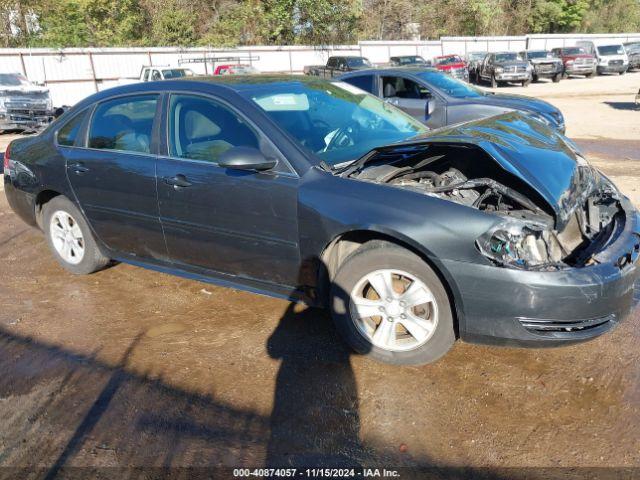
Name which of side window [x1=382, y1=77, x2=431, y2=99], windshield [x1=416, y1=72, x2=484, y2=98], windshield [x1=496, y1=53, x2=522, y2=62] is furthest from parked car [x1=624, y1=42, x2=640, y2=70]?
side window [x1=382, y1=77, x2=431, y2=99]

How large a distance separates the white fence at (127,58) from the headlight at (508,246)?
25429 mm

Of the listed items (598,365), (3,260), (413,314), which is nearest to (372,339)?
(413,314)

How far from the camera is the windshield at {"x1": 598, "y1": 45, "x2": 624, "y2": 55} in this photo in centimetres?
3092

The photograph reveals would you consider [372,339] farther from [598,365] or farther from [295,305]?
[598,365]

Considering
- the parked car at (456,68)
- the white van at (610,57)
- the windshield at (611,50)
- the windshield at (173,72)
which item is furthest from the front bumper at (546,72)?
the windshield at (173,72)

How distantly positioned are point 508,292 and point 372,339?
2.85 ft

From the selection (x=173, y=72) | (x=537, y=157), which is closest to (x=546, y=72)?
(x=173, y=72)

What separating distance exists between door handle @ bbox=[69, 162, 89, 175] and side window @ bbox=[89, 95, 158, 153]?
0.18m

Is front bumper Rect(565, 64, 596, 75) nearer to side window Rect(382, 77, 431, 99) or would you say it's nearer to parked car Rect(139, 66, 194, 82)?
parked car Rect(139, 66, 194, 82)

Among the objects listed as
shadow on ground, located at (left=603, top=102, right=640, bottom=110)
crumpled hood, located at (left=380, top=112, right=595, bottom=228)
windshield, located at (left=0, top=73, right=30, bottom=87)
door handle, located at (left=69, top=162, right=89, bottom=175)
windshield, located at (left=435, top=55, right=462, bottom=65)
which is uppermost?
crumpled hood, located at (left=380, top=112, right=595, bottom=228)

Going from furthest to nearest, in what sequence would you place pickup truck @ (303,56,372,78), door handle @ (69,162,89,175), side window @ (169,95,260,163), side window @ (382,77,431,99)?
pickup truck @ (303,56,372,78), side window @ (382,77,431,99), door handle @ (69,162,89,175), side window @ (169,95,260,163)

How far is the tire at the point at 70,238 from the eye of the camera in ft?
15.7

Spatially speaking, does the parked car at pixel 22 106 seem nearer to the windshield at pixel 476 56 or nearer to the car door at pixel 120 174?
the car door at pixel 120 174

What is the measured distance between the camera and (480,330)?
304 centimetres
